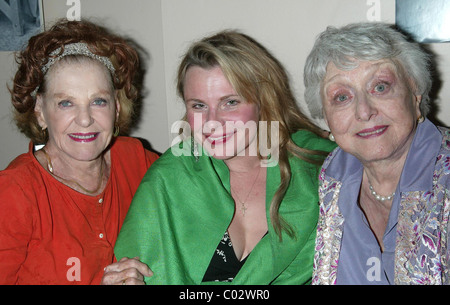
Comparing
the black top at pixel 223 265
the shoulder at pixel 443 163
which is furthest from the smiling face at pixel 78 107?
the shoulder at pixel 443 163

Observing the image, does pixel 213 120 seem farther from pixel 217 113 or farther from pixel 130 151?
pixel 130 151

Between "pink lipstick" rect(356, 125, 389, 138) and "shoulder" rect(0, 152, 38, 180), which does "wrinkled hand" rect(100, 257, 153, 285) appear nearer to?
"shoulder" rect(0, 152, 38, 180)

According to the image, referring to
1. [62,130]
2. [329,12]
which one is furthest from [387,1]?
[62,130]

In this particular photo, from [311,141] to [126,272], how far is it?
3.10 ft

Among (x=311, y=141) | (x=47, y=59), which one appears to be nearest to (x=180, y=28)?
(x=47, y=59)

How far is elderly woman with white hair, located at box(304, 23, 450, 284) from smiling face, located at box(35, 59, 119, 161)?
84cm

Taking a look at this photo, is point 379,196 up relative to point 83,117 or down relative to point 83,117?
down

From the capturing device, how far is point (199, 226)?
1792mm

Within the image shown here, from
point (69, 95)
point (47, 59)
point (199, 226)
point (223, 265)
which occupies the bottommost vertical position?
point (223, 265)

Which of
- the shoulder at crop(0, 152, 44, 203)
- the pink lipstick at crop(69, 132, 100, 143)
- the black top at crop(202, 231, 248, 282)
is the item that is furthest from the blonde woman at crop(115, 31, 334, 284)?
the shoulder at crop(0, 152, 44, 203)

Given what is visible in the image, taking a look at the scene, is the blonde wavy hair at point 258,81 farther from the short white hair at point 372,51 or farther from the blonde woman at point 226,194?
the short white hair at point 372,51

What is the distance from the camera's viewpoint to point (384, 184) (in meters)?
1.68

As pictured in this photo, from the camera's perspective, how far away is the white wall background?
2375mm

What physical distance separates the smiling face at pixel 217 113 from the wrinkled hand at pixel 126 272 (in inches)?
20.8
